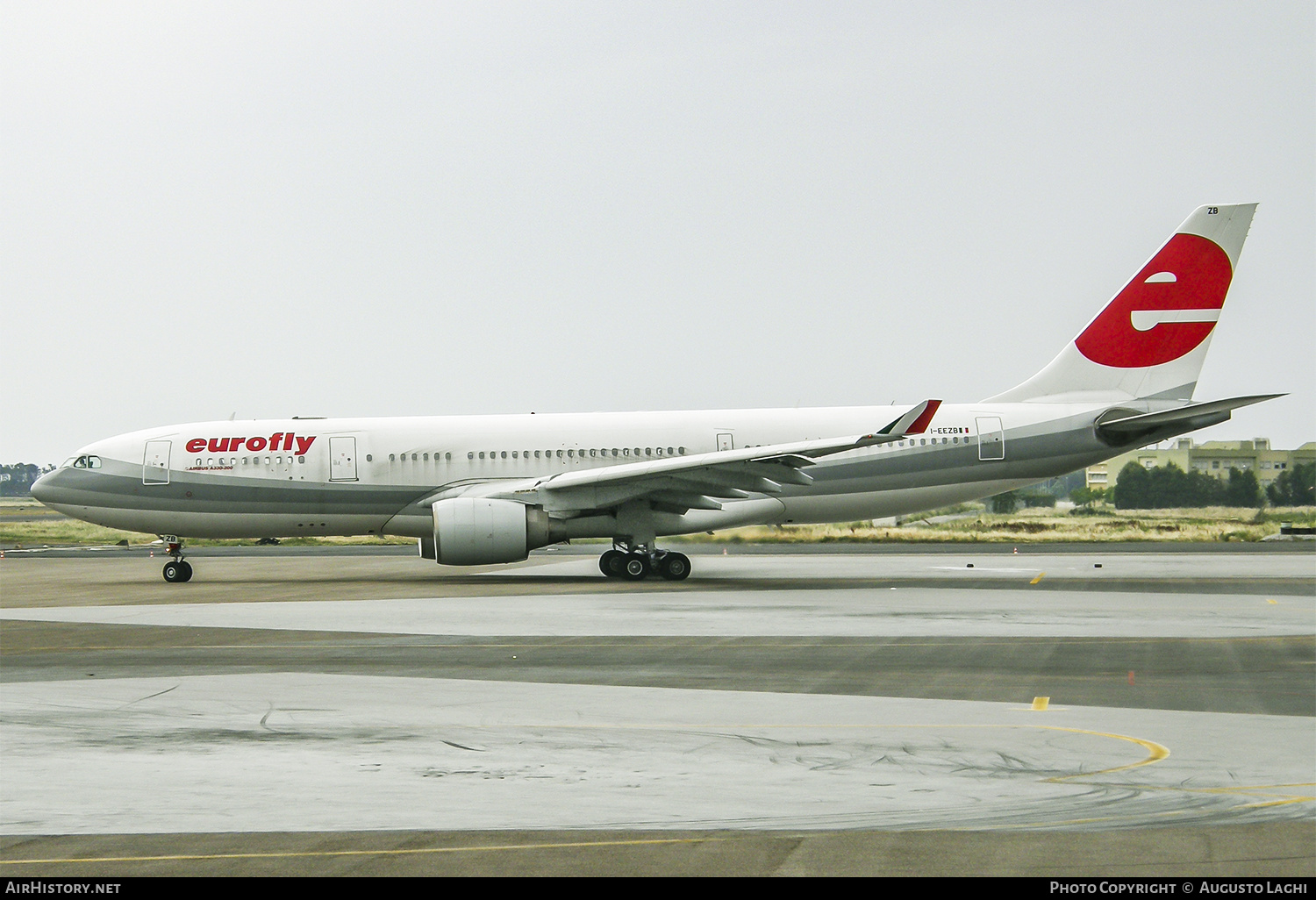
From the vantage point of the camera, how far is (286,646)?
13.5m

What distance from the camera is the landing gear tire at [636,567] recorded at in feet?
77.5

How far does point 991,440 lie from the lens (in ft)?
81.7

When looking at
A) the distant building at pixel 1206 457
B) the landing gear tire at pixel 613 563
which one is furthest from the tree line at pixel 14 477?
the landing gear tire at pixel 613 563

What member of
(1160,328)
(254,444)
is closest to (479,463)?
(254,444)

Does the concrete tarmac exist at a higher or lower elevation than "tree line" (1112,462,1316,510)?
lower

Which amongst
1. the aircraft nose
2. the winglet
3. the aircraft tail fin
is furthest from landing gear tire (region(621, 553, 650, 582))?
the aircraft nose

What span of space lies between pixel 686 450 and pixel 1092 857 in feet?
66.4

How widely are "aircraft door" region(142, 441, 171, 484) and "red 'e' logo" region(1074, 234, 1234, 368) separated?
2015cm

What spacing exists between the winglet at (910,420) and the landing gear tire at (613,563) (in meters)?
5.97

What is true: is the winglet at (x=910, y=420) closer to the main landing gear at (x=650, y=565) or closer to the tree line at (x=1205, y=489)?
the main landing gear at (x=650, y=565)

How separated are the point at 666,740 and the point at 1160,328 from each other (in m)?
21.3

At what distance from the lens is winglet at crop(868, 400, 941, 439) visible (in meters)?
20.7

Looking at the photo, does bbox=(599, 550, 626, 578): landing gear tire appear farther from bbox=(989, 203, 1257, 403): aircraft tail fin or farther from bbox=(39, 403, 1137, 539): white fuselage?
bbox=(989, 203, 1257, 403): aircraft tail fin

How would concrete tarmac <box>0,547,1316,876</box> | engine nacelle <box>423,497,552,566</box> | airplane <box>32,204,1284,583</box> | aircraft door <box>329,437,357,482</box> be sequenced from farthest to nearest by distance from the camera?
1. aircraft door <box>329,437,357,482</box>
2. airplane <box>32,204,1284,583</box>
3. engine nacelle <box>423,497,552,566</box>
4. concrete tarmac <box>0,547,1316,876</box>
